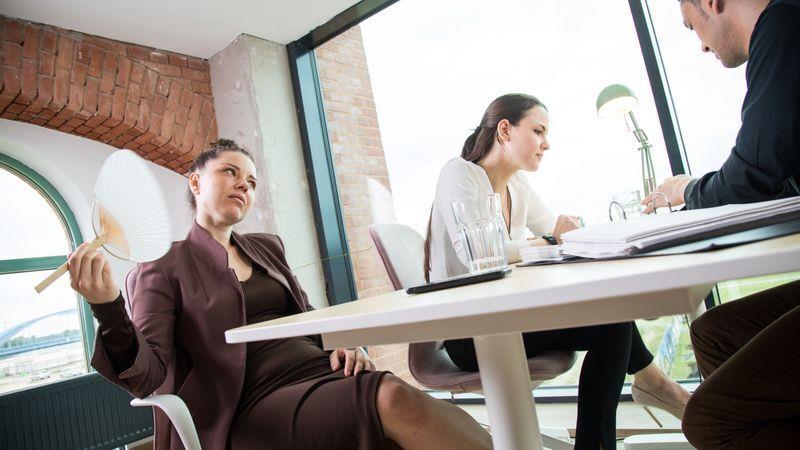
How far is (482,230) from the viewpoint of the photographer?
1003mm

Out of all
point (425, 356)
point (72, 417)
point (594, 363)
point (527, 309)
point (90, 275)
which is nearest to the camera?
point (527, 309)

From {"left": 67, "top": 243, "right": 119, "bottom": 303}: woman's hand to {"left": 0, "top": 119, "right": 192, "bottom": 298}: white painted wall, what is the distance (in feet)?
7.84

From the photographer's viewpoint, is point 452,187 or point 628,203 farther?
point 452,187

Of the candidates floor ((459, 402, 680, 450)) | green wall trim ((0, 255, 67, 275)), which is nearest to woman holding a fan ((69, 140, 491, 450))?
floor ((459, 402, 680, 450))

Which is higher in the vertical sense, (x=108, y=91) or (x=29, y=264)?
(x=108, y=91)

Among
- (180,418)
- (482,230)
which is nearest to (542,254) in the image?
(482,230)

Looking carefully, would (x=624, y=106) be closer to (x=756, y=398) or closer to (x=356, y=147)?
(x=756, y=398)

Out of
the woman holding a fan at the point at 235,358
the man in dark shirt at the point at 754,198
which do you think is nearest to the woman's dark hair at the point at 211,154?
the woman holding a fan at the point at 235,358

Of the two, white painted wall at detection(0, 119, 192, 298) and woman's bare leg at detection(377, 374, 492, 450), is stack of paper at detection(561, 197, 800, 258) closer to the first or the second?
woman's bare leg at detection(377, 374, 492, 450)

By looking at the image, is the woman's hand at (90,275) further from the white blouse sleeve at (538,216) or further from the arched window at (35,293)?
the arched window at (35,293)

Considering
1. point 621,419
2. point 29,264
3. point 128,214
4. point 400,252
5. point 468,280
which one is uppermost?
point 29,264

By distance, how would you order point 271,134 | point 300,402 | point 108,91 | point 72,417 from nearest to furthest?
1. point 300,402
2. point 72,417
3. point 108,91
4. point 271,134

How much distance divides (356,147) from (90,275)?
3023 millimetres

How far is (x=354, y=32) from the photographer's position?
400 centimetres
